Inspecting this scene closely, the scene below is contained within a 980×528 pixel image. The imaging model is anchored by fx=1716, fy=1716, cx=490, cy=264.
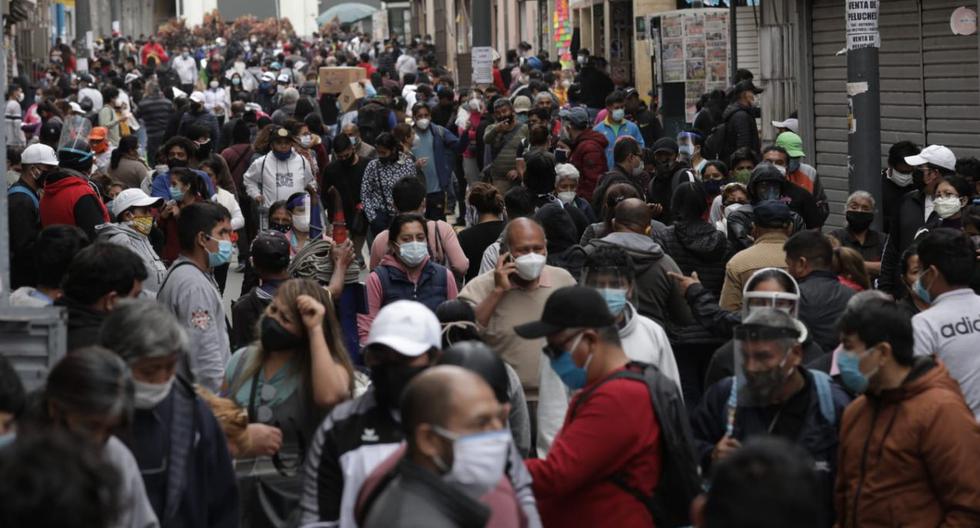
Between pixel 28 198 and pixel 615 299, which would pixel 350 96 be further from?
pixel 615 299

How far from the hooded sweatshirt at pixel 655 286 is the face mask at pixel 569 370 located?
113 inches

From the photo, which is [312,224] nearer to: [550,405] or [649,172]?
[649,172]

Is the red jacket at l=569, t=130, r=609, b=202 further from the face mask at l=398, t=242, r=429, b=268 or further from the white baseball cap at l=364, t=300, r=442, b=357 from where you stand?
the white baseball cap at l=364, t=300, r=442, b=357

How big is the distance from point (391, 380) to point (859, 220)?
576 centimetres

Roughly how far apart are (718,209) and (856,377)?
6.32 m

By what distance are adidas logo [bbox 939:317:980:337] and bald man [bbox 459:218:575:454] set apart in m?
1.76

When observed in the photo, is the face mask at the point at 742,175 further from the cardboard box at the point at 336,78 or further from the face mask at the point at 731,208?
the cardboard box at the point at 336,78

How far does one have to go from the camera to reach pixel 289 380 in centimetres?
625

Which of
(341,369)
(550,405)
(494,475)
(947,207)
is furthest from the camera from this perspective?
(947,207)

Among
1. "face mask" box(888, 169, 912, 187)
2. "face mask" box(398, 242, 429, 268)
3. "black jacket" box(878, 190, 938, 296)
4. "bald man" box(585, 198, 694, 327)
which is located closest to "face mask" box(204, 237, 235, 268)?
"face mask" box(398, 242, 429, 268)

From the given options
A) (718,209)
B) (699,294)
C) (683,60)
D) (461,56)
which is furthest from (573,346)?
(461,56)

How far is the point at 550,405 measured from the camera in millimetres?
6812

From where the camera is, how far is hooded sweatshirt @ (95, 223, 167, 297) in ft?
30.8

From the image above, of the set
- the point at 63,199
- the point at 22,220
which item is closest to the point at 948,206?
the point at 63,199
